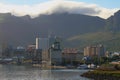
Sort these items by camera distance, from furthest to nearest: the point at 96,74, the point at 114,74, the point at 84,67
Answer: the point at 84,67 → the point at 96,74 → the point at 114,74

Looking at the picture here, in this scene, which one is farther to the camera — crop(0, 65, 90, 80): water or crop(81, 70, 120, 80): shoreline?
crop(0, 65, 90, 80): water

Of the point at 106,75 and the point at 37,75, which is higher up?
the point at 106,75

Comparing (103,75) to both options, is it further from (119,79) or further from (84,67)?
(84,67)

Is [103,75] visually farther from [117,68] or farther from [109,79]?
[117,68]

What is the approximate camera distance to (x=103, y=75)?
100 metres

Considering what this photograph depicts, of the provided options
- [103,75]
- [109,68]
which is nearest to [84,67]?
[109,68]

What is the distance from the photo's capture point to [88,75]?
4405 inches

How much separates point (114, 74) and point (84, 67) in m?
97.9

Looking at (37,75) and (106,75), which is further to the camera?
(37,75)

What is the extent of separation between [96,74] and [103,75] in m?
4.74

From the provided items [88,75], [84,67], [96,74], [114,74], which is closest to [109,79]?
[114,74]

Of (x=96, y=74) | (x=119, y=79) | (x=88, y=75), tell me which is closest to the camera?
(x=119, y=79)

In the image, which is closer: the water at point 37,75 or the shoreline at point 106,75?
the shoreline at point 106,75

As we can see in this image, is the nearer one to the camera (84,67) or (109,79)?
(109,79)
